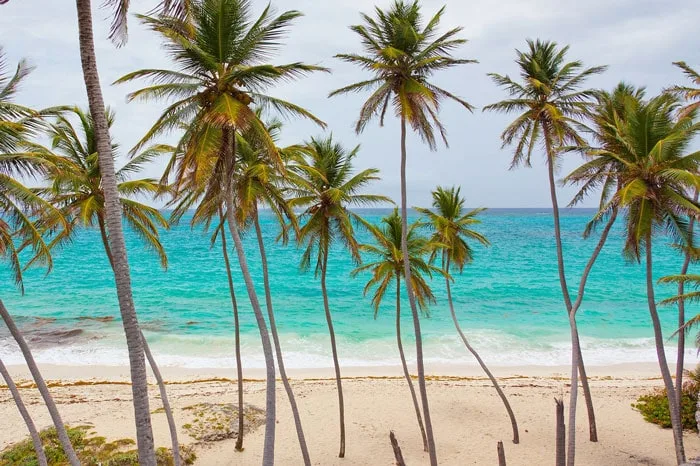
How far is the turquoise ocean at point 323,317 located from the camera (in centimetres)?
2698

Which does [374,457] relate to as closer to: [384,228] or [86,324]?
[384,228]

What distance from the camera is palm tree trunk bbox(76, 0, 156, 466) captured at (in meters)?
6.55

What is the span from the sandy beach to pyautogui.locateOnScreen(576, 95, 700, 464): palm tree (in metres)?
3.94

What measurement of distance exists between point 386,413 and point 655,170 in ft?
40.4

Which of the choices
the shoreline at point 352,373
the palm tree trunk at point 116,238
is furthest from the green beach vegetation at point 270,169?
the shoreline at point 352,373

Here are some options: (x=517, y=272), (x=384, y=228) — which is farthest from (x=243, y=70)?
(x=517, y=272)

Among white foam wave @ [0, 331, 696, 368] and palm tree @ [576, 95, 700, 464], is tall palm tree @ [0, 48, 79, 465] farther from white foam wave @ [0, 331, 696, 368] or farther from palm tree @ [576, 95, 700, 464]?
white foam wave @ [0, 331, 696, 368]

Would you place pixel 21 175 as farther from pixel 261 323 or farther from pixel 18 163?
pixel 261 323

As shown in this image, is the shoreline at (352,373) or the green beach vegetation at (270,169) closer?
the green beach vegetation at (270,169)

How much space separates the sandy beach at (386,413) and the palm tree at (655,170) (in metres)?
3.94

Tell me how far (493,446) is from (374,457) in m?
3.89

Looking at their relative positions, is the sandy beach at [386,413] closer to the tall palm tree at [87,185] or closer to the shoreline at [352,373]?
the shoreline at [352,373]

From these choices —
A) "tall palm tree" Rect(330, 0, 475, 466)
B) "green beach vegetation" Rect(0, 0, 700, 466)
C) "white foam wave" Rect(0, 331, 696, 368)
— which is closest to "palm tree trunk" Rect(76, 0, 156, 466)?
"green beach vegetation" Rect(0, 0, 700, 466)

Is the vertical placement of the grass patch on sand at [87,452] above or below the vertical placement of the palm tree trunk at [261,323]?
below
